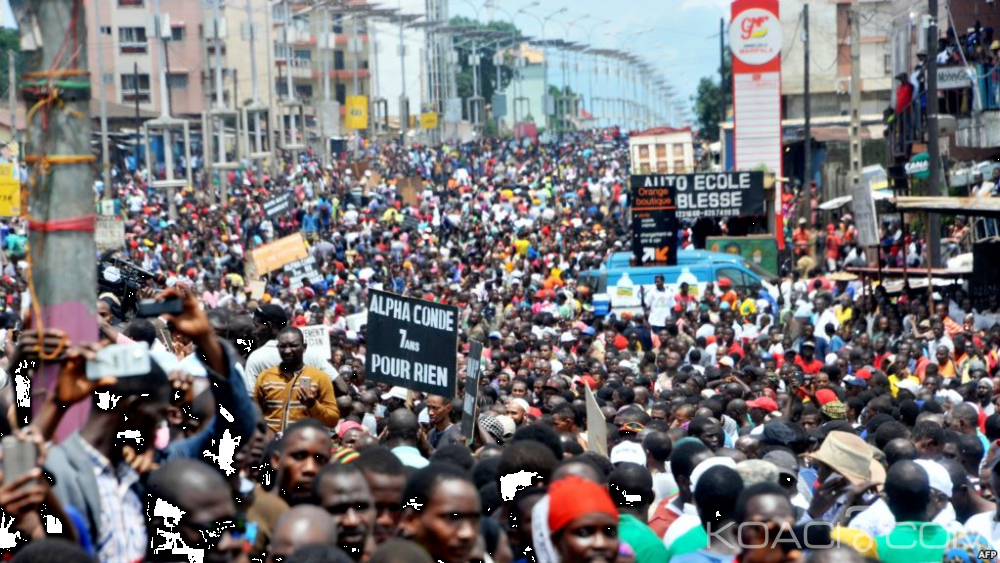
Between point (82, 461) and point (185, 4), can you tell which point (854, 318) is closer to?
point (82, 461)

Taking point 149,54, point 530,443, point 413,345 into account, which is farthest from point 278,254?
point 149,54

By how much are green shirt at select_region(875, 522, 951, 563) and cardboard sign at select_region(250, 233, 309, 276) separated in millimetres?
17969

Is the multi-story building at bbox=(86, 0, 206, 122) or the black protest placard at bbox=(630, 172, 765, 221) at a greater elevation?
the multi-story building at bbox=(86, 0, 206, 122)

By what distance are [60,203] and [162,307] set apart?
388 millimetres

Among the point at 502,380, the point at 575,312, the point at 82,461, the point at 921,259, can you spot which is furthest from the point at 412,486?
the point at 921,259

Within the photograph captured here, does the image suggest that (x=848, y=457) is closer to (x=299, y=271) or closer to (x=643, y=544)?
(x=643, y=544)

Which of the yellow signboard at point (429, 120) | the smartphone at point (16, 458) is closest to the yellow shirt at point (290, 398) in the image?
the smartphone at point (16, 458)

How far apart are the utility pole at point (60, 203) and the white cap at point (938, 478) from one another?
388 centimetres

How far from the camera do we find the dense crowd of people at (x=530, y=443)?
440 cm

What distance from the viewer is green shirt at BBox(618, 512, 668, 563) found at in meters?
5.65

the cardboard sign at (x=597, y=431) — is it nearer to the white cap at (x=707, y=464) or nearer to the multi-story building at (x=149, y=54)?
the white cap at (x=707, y=464)

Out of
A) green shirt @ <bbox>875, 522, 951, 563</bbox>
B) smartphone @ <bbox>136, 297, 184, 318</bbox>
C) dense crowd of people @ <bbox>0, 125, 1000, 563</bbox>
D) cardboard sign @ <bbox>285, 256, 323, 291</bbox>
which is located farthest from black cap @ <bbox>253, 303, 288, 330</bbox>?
cardboard sign @ <bbox>285, 256, 323, 291</bbox>

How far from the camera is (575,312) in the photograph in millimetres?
24438

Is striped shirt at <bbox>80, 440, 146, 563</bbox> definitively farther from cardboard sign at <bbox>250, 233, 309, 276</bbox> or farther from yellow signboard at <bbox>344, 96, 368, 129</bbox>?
yellow signboard at <bbox>344, 96, 368, 129</bbox>
